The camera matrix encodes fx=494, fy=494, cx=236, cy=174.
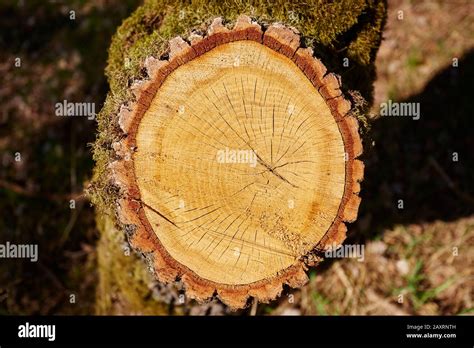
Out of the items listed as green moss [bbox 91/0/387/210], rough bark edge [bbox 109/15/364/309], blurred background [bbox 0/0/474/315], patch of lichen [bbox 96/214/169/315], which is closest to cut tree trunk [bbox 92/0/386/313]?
rough bark edge [bbox 109/15/364/309]

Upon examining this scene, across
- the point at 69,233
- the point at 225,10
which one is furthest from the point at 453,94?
the point at 69,233

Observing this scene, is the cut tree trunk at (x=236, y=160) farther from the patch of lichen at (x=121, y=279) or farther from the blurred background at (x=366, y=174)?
the blurred background at (x=366, y=174)

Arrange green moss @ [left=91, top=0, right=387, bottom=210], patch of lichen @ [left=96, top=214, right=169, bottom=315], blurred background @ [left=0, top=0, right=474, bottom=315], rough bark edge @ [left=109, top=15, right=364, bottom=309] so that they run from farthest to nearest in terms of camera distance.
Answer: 1. blurred background @ [left=0, top=0, right=474, bottom=315]
2. patch of lichen @ [left=96, top=214, right=169, bottom=315]
3. green moss @ [left=91, top=0, right=387, bottom=210]
4. rough bark edge @ [left=109, top=15, right=364, bottom=309]

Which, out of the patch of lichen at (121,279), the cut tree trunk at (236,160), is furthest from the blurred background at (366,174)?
the cut tree trunk at (236,160)

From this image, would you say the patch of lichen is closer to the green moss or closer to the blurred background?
the blurred background

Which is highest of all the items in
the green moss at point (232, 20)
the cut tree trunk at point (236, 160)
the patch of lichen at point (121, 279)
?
the green moss at point (232, 20)

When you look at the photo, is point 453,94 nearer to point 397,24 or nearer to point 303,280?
point 397,24
